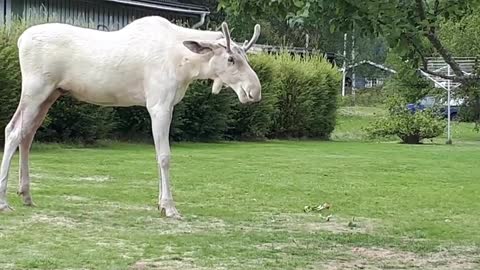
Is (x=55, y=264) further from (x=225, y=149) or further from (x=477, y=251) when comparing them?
(x=225, y=149)

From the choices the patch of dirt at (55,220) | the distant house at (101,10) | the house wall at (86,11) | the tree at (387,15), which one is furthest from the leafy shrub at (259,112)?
the tree at (387,15)

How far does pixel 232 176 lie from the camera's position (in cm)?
1481

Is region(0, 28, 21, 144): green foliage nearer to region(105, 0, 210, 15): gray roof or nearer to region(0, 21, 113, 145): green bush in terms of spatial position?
region(0, 21, 113, 145): green bush

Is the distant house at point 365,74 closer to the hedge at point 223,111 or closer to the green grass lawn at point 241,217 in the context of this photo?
the hedge at point 223,111

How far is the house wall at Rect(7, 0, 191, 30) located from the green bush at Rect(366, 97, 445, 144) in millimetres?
8017

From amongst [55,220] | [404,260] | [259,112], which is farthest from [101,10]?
[404,260]

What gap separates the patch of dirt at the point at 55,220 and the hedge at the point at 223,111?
1038 centimetres

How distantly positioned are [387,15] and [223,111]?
64.2 feet

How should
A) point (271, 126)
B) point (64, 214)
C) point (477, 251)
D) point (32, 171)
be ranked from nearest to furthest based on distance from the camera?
point (477, 251) < point (64, 214) < point (32, 171) < point (271, 126)

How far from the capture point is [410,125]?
30.4m

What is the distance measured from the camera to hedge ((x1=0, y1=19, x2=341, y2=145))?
67.1 ft

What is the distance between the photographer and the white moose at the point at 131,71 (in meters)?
9.27

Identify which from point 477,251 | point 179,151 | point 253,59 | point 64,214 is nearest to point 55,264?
point 64,214

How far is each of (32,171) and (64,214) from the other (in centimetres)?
514
